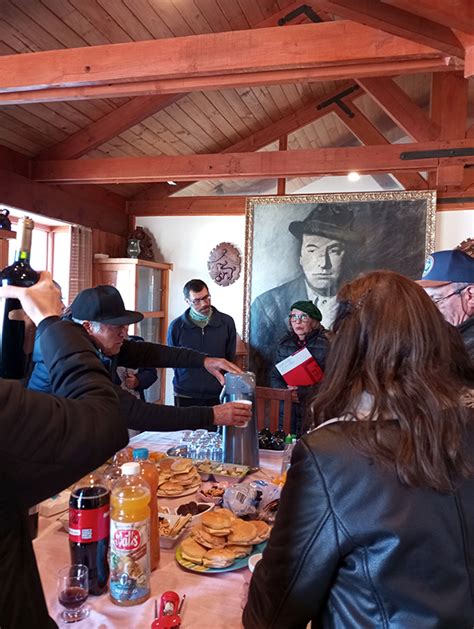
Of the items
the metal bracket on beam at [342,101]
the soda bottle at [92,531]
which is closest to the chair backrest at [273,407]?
the soda bottle at [92,531]

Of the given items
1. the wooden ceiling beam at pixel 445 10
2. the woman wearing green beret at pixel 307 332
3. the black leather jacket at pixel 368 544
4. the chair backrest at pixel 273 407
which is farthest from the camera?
the woman wearing green beret at pixel 307 332

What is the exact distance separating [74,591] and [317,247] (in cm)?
390

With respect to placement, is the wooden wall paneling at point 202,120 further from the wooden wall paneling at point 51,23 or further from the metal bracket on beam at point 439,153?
the metal bracket on beam at point 439,153

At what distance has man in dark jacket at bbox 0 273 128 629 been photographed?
0.59m

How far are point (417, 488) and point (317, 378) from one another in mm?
1885

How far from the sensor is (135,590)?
3.15 ft

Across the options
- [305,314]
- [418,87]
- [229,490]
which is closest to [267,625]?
[229,490]

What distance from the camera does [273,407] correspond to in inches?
99.0

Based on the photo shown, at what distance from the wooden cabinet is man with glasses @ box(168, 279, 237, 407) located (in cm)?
101

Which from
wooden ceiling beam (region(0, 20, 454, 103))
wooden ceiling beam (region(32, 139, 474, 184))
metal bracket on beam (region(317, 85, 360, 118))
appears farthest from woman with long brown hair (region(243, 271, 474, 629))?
metal bracket on beam (region(317, 85, 360, 118))

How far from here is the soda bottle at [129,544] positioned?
919 mm

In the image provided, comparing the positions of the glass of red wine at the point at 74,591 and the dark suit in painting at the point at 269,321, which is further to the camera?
the dark suit in painting at the point at 269,321

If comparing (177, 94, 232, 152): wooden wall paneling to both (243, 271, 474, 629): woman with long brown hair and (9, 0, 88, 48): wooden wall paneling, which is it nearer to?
(9, 0, 88, 48): wooden wall paneling

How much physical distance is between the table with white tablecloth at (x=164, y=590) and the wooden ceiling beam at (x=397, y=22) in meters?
1.65
